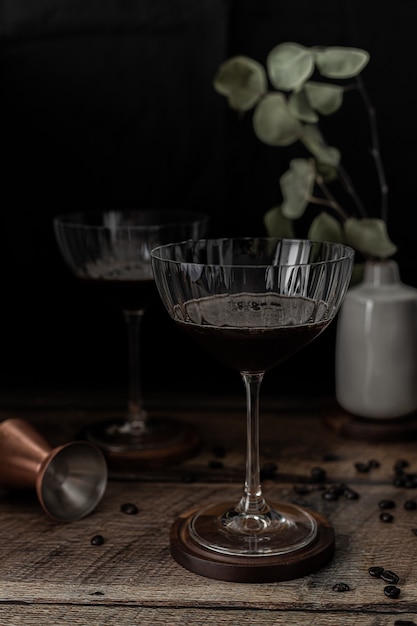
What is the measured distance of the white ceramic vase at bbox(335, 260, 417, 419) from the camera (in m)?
1.60

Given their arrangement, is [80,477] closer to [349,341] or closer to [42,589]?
[42,589]

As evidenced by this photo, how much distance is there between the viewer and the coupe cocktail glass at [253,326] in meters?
1.14

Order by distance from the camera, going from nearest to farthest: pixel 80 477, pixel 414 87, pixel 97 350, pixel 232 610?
pixel 232 610 < pixel 80 477 < pixel 414 87 < pixel 97 350

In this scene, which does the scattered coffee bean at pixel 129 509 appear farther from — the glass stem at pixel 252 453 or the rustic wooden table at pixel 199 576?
the glass stem at pixel 252 453

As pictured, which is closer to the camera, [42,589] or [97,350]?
[42,589]

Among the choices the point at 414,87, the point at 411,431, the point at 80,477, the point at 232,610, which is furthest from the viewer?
the point at 414,87

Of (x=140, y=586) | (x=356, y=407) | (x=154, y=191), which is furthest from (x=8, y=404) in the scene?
(x=140, y=586)

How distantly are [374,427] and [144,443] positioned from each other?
367 millimetres

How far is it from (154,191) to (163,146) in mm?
82

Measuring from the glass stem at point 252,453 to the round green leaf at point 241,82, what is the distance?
1.93ft

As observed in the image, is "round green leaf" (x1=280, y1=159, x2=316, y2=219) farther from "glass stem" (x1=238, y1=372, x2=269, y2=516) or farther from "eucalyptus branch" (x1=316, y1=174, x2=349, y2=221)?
"glass stem" (x1=238, y1=372, x2=269, y2=516)

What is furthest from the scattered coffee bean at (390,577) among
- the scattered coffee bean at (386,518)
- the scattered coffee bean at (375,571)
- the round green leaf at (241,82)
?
the round green leaf at (241,82)

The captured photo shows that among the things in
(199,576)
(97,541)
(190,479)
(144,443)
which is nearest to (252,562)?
(199,576)

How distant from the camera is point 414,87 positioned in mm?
1757
